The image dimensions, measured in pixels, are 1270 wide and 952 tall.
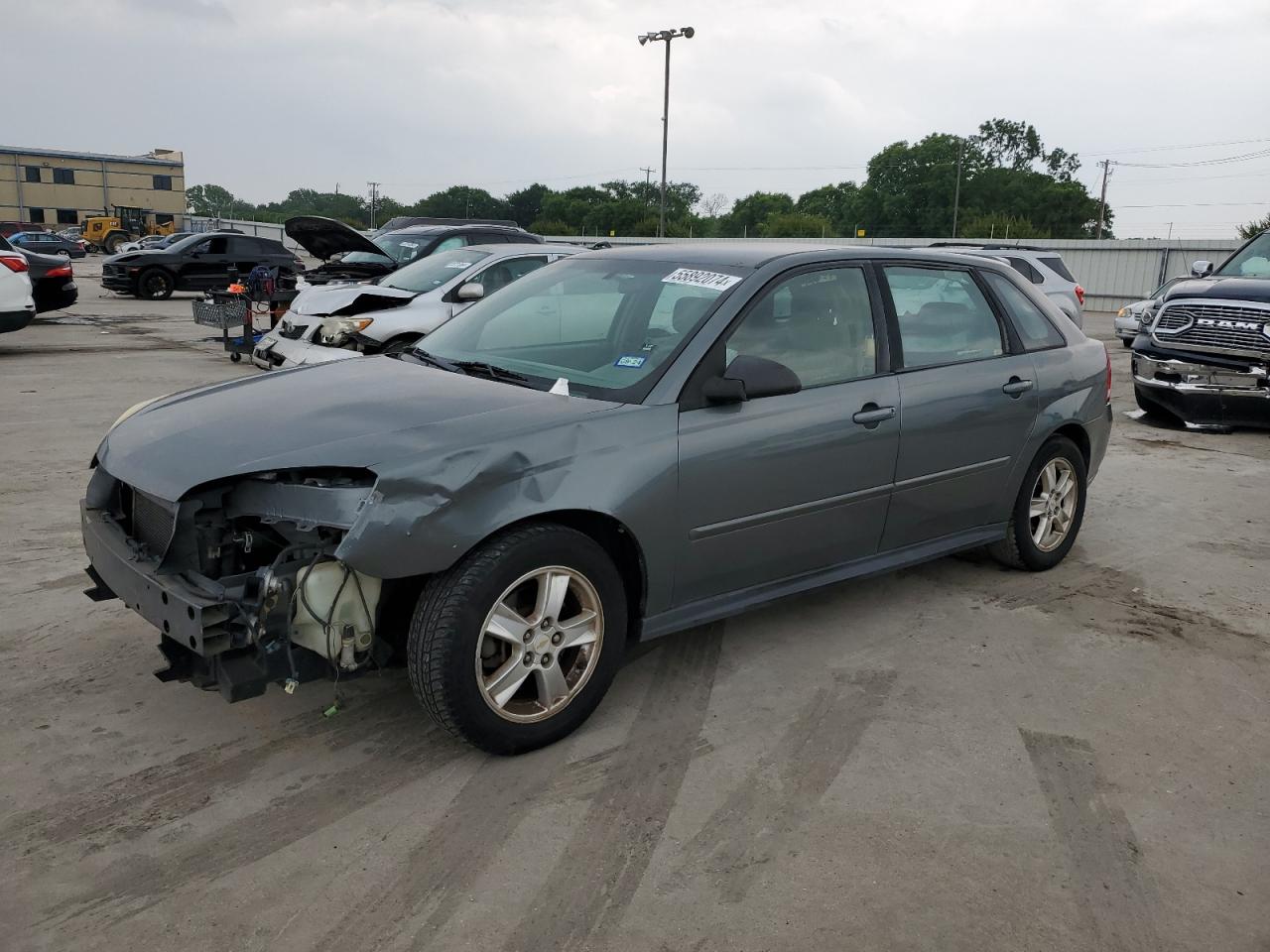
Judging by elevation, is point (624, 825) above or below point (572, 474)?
below

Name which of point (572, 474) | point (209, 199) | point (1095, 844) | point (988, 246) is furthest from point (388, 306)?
point (209, 199)

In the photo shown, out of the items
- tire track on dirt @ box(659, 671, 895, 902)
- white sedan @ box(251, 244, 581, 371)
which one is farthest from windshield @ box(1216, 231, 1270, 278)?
tire track on dirt @ box(659, 671, 895, 902)

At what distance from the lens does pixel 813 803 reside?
3.15m

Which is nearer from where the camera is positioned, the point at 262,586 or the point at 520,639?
the point at 262,586

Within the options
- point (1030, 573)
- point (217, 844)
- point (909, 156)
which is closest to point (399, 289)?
point (1030, 573)

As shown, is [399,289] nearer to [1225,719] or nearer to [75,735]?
[75,735]

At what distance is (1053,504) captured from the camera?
5.31 meters

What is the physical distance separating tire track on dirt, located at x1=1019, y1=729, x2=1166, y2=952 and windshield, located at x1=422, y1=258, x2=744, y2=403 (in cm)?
186

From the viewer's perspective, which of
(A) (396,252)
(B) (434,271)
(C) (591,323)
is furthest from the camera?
(A) (396,252)

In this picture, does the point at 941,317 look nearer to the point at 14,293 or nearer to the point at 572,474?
the point at 572,474

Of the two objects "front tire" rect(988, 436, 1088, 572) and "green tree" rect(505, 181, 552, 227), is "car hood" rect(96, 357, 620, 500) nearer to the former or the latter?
"front tire" rect(988, 436, 1088, 572)

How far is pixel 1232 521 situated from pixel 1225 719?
10.7ft

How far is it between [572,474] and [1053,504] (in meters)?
3.09

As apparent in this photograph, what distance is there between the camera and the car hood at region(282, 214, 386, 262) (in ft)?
37.7
